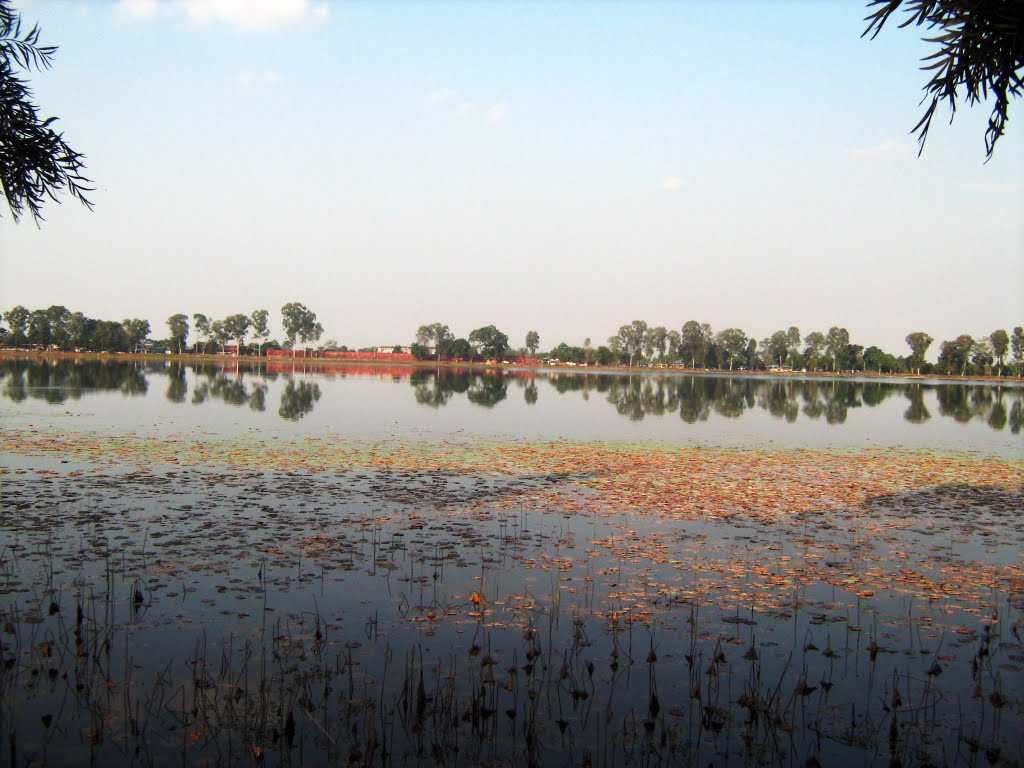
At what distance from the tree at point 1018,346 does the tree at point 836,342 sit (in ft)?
116

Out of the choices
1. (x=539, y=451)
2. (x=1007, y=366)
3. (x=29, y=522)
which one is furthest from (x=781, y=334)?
(x=29, y=522)

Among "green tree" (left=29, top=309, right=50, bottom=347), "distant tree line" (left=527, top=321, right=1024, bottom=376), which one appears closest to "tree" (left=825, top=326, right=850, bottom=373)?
"distant tree line" (left=527, top=321, right=1024, bottom=376)

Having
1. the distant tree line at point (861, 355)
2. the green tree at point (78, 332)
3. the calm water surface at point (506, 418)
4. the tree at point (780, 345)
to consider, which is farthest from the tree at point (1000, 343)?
the green tree at point (78, 332)

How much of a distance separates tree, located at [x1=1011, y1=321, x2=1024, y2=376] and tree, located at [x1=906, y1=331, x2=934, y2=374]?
1702 centimetres

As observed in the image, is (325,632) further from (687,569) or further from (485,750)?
(687,569)

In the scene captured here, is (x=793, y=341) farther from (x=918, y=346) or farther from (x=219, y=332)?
(x=219, y=332)

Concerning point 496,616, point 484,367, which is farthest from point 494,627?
point 484,367

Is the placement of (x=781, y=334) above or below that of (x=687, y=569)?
above

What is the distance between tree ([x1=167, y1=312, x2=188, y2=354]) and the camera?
174 meters

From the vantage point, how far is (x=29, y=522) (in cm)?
1065

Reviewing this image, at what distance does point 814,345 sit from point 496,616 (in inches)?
8048

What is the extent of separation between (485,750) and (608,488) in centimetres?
1089

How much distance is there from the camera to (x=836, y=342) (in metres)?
188

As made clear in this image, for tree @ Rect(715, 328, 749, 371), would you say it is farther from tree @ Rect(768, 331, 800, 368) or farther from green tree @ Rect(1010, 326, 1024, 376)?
green tree @ Rect(1010, 326, 1024, 376)
